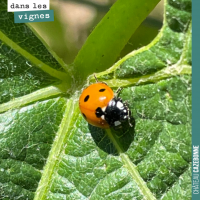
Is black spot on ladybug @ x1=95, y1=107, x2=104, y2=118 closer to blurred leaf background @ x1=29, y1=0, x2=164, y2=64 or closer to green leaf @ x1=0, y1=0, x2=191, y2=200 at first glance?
green leaf @ x1=0, y1=0, x2=191, y2=200

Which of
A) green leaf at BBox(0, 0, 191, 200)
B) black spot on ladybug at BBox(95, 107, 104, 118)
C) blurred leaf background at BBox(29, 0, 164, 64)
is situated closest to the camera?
green leaf at BBox(0, 0, 191, 200)

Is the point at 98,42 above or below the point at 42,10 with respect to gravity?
below

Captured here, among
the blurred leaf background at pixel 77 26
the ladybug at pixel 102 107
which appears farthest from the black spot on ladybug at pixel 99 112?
the blurred leaf background at pixel 77 26

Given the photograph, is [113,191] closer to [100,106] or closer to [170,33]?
[100,106]

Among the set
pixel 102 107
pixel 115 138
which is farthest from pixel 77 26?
pixel 115 138

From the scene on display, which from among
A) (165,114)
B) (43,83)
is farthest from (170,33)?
(43,83)

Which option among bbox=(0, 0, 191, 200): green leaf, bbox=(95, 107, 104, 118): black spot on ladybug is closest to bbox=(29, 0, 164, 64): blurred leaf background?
bbox=(0, 0, 191, 200): green leaf

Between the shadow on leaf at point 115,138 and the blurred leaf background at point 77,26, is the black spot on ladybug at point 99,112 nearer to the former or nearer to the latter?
the shadow on leaf at point 115,138
